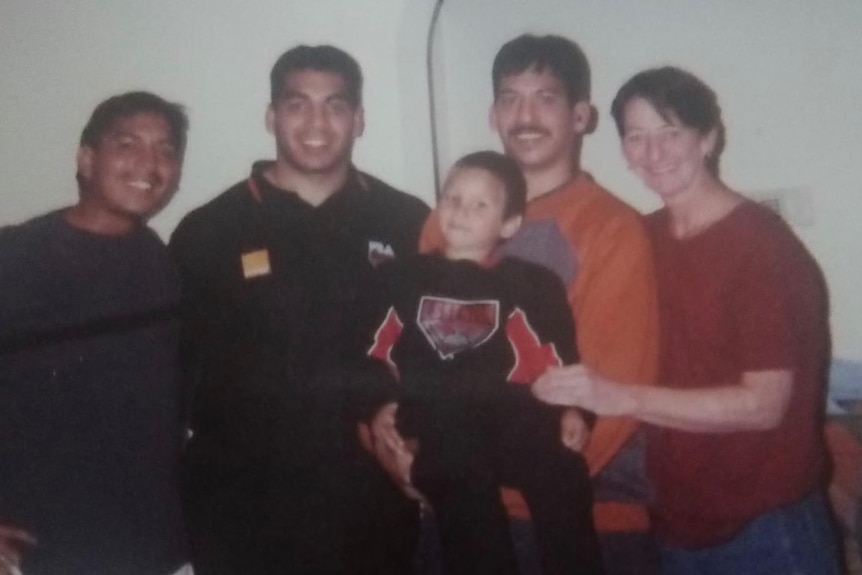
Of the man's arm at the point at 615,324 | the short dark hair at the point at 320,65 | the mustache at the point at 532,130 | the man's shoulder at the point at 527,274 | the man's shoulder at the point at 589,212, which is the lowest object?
the man's arm at the point at 615,324

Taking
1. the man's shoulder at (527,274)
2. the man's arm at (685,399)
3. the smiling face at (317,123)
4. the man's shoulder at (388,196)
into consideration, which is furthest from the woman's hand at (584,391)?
the smiling face at (317,123)

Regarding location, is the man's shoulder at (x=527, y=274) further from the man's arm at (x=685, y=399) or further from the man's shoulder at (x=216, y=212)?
the man's shoulder at (x=216, y=212)

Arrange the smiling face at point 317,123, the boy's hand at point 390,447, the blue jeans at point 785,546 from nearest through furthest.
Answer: the blue jeans at point 785,546, the boy's hand at point 390,447, the smiling face at point 317,123

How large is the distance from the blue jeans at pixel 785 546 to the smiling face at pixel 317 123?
0.75 metres

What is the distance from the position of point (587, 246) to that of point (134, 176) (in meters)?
0.73

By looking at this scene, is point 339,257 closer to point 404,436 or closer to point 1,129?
point 404,436

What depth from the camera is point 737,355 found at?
110 centimetres

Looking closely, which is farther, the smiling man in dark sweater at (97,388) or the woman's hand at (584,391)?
the smiling man in dark sweater at (97,388)

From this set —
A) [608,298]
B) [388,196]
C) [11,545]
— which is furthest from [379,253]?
[11,545]

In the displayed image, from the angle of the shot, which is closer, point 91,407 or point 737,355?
point 737,355

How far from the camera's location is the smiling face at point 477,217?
1.18 metres

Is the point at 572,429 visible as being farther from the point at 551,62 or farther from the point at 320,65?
the point at 320,65

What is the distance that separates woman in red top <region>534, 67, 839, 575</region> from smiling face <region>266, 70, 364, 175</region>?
449 millimetres

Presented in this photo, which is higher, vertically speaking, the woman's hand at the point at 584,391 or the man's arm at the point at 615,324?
the man's arm at the point at 615,324
